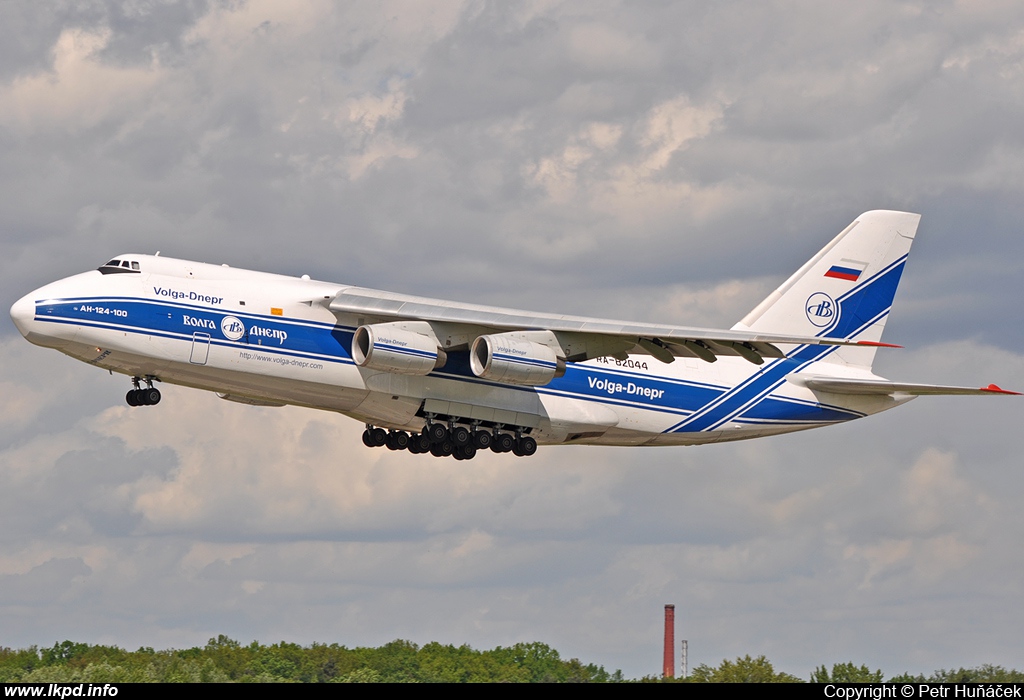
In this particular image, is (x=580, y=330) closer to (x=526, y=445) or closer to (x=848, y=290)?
(x=526, y=445)

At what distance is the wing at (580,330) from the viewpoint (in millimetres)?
26609

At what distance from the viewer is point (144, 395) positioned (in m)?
26.2

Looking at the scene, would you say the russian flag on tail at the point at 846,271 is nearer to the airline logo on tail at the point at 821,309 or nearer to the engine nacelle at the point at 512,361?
the airline logo on tail at the point at 821,309

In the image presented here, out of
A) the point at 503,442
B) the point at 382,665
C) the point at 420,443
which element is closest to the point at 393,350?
Result: the point at 420,443

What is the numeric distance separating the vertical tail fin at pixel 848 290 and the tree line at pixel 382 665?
26.5ft

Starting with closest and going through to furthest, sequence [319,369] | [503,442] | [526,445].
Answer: [319,369]
[503,442]
[526,445]

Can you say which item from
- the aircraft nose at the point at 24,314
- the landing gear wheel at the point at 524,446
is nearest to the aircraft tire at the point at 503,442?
the landing gear wheel at the point at 524,446

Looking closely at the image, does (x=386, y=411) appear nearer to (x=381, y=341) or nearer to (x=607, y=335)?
(x=381, y=341)

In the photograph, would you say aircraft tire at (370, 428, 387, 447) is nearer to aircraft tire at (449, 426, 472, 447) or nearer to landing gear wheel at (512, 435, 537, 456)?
aircraft tire at (449, 426, 472, 447)

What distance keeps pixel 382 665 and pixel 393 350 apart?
22.6 metres
